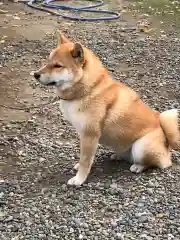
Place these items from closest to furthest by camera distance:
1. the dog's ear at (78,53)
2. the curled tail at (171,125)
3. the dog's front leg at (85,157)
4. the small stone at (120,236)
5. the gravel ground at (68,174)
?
1. the small stone at (120,236)
2. the gravel ground at (68,174)
3. the dog's ear at (78,53)
4. the dog's front leg at (85,157)
5. the curled tail at (171,125)

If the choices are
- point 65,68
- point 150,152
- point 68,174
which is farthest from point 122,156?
point 65,68

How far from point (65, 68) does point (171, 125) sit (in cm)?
108

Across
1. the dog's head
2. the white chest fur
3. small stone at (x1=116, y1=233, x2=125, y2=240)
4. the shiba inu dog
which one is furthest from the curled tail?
small stone at (x1=116, y1=233, x2=125, y2=240)

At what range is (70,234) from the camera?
11.5ft

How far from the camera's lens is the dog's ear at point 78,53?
13.1 feet

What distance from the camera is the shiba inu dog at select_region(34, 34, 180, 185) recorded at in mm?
4047

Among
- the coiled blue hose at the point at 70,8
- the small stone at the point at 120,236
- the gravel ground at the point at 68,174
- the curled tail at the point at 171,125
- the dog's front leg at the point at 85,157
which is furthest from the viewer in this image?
the coiled blue hose at the point at 70,8

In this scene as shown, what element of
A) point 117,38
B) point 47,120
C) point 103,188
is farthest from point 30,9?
point 103,188

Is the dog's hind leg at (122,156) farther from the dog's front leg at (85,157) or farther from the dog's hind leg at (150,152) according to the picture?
the dog's front leg at (85,157)

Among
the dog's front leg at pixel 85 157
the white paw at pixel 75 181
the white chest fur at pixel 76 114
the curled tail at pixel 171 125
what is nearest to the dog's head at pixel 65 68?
the white chest fur at pixel 76 114

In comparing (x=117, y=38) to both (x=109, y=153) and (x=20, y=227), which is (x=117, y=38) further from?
(x=20, y=227)

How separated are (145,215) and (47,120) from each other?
218 cm

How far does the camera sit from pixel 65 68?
4.02 meters

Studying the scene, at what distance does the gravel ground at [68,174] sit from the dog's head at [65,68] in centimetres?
87
